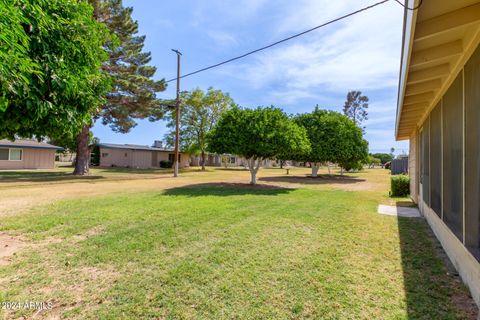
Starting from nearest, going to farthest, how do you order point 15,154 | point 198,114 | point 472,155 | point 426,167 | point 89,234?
point 472,155 < point 89,234 < point 426,167 < point 15,154 < point 198,114

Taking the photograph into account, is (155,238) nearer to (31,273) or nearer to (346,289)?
(31,273)

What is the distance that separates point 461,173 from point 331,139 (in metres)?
17.5

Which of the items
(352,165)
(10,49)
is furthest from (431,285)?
(352,165)

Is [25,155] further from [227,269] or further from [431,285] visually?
[431,285]

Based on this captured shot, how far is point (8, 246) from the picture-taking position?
451 cm

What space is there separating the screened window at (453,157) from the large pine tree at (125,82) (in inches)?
739

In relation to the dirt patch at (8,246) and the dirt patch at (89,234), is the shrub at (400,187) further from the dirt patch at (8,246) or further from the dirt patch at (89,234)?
the dirt patch at (8,246)

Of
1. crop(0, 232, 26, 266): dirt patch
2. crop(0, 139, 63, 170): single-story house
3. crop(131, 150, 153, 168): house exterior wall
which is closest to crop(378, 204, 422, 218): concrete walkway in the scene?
crop(0, 232, 26, 266): dirt patch

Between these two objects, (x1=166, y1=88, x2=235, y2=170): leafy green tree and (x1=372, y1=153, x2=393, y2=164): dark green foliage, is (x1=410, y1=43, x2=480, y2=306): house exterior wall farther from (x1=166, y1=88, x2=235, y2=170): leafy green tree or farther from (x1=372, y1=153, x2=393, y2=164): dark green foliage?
(x1=372, y1=153, x2=393, y2=164): dark green foliage

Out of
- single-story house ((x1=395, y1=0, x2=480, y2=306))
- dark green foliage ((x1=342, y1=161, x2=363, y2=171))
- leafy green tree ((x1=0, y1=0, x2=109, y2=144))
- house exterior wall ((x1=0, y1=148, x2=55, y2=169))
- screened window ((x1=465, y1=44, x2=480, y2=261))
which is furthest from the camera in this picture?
dark green foliage ((x1=342, y1=161, x2=363, y2=171))

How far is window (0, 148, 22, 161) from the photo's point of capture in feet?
78.9

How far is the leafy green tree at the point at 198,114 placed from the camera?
3266 centimetres

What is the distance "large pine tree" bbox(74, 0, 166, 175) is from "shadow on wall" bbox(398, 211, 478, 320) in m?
19.1

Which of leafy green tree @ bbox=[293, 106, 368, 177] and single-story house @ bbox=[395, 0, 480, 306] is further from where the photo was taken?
leafy green tree @ bbox=[293, 106, 368, 177]
